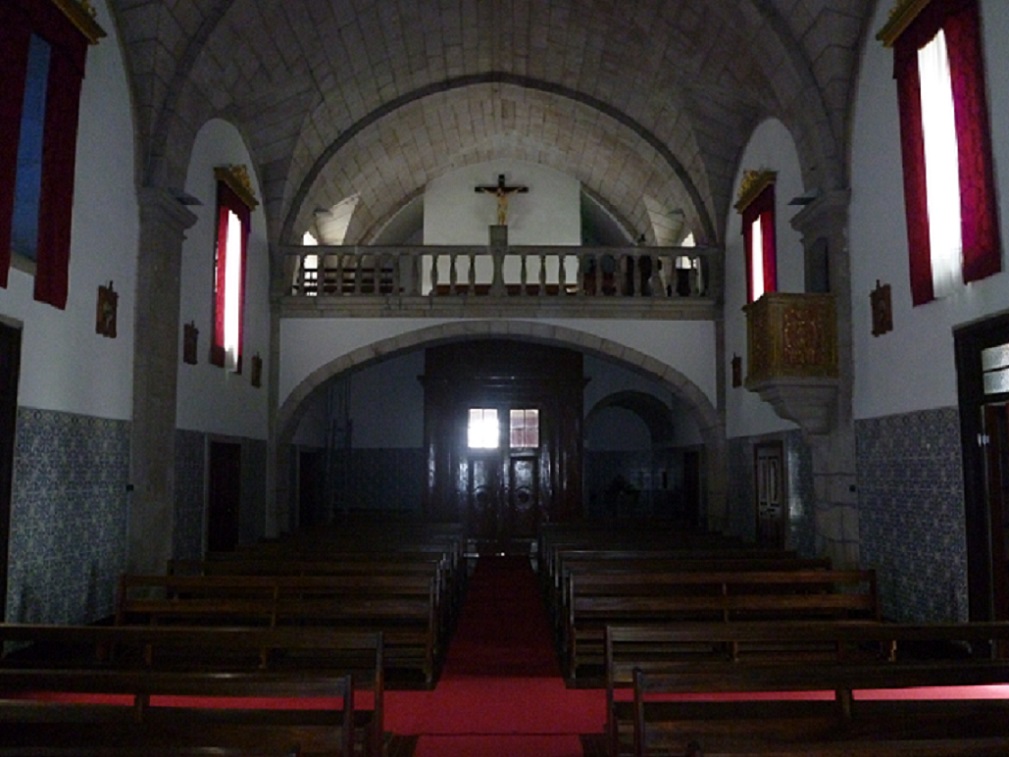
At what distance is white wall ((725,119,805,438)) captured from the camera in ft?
36.5

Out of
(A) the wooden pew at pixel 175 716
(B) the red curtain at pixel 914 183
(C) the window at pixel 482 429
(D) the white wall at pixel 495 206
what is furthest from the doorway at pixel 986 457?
(D) the white wall at pixel 495 206

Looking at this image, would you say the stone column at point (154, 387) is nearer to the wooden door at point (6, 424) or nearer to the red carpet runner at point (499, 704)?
the wooden door at point (6, 424)

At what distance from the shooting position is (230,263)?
11953mm

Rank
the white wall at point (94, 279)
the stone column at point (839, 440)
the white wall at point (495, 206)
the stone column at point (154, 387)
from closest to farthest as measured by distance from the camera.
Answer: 1. the white wall at point (94, 279)
2. the stone column at point (154, 387)
3. the stone column at point (839, 440)
4. the white wall at point (495, 206)

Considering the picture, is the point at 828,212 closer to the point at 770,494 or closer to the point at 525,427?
the point at 770,494

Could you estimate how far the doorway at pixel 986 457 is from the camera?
6.94 meters

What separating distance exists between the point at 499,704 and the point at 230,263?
7768 millimetres

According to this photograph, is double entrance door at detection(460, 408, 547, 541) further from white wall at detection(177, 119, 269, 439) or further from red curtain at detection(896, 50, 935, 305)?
red curtain at detection(896, 50, 935, 305)

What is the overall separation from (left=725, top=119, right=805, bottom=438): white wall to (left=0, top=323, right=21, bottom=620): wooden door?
830 centimetres

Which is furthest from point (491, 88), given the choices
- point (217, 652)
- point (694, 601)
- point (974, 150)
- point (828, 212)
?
point (217, 652)

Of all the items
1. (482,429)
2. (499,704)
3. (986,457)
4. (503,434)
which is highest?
(482,429)

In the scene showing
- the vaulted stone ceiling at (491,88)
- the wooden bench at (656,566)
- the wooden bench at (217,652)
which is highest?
the vaulted stone ceiling at (491,88)

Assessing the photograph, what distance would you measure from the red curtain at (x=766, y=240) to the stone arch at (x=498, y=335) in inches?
87.7

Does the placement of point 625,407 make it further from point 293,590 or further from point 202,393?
point 293,590
